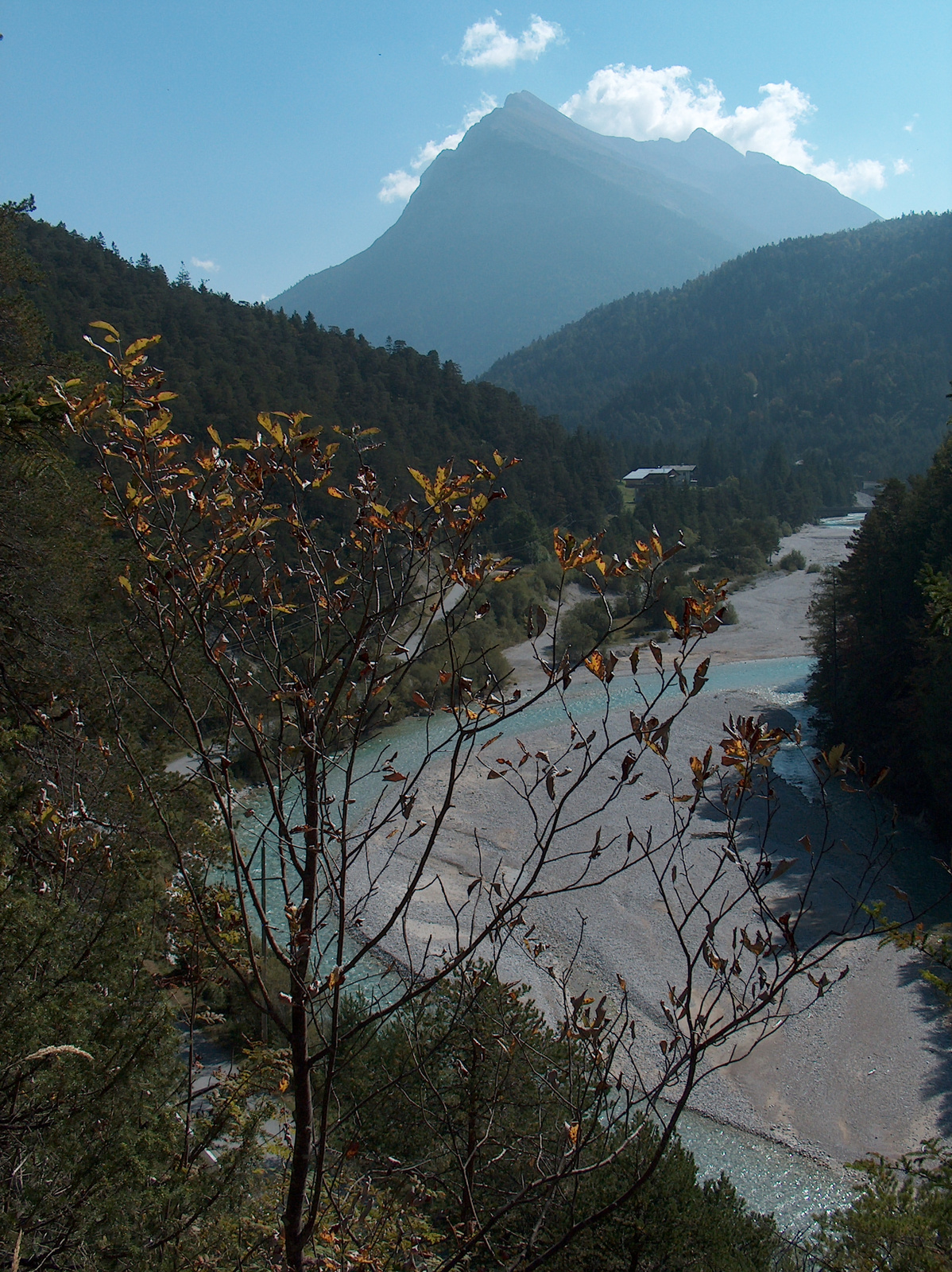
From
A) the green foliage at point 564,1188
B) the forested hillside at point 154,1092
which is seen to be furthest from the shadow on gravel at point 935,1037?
the forested hillside at point 154,1092

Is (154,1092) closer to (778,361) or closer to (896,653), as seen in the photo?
A: (896,653)

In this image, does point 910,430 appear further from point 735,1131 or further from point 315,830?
point 315,830

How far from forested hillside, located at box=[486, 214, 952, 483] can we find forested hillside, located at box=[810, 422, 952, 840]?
198 feet

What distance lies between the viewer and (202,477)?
7.65 ft

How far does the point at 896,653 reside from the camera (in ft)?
68.7

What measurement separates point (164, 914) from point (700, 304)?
162 metres

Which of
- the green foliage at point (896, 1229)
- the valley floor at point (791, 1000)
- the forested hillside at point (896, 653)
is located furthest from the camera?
the forested hillside at point (896, 653)

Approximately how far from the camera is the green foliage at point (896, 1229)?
542 cm

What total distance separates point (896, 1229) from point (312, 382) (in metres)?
42.4

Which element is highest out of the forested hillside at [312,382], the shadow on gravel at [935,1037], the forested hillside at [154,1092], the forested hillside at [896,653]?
the forested hillside at [312,382]

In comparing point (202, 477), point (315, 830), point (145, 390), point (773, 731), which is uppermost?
point (145, 390)

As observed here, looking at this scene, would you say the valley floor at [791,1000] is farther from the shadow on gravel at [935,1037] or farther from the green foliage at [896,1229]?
the green foliage at [896,1229]

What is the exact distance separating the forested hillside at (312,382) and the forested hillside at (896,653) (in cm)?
1313

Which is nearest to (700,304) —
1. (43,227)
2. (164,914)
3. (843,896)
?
(43,227)
